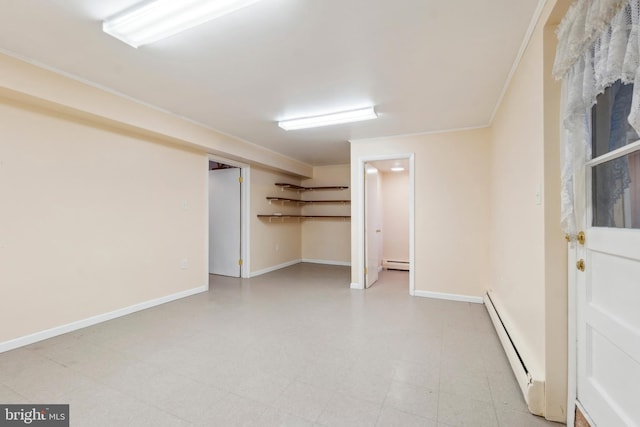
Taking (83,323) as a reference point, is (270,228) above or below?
above

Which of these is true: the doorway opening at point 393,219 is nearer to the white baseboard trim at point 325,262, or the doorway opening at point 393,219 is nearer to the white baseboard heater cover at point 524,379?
the white baseboard trim at point 325,262

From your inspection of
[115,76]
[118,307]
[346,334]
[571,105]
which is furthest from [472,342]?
[115,76]

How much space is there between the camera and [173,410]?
1.61 meters

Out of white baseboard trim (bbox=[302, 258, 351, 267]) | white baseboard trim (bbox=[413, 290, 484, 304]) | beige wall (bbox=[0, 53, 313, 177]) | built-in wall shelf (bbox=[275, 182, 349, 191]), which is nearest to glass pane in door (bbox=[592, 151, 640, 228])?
white baseboard trim (bbox=[413, 290, 484, 304])

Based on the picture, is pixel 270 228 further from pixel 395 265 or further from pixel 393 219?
pixel 395 265

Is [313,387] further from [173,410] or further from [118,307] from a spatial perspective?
[118,307]

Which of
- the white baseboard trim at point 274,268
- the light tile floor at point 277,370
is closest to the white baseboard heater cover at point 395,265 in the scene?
the white baseboard trim at point 274,268

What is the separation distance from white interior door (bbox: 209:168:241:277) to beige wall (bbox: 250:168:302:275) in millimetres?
280

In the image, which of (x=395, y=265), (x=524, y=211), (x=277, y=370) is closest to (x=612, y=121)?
(x=524, y=211)

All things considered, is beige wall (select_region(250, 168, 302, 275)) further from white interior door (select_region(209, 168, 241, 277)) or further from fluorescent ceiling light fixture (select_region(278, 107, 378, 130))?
fluorescent ceiling light fixture (select_region(278, 107, 378, 130))

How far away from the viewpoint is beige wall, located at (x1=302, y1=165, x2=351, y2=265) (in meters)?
6.36

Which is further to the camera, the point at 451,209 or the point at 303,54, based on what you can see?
the point at 451,209

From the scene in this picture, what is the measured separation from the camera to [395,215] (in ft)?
19.4

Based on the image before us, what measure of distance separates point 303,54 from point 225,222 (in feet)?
12.4
